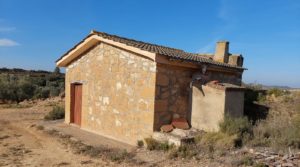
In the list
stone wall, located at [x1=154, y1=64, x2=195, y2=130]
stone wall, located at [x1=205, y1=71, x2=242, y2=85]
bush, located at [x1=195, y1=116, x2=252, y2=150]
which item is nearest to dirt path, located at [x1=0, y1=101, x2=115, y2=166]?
stone wall, located at [x1=154, y1=64, x2=195, y2=130]

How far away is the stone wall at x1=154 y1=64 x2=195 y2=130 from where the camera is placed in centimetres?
836

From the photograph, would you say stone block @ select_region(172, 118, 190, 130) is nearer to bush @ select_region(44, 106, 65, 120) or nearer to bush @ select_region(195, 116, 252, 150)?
bush @ select_region(195, 116, 252, 150)

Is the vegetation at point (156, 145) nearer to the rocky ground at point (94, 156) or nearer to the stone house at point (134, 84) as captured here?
the rocky ground at point (94, 156)

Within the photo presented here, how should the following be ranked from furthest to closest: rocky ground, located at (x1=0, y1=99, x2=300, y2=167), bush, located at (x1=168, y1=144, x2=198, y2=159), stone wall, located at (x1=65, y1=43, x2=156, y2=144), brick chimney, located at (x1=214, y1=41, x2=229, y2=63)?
1. brick chimney, located at (x1=214, y1=41, x2=229, y2=63)
2. stone wall, located at (x1=65, y1=43, x2=156, y2=144)
3. bush, located at (x1=168, y1=144, x2=198, y2=159)
4. rocky ground, located at (x1=0, y1=99, x2=300, y2=167)

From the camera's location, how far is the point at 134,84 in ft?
29.5

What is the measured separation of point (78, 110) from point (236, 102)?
6.62 meters

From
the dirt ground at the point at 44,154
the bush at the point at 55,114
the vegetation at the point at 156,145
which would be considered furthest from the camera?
the bush at the point at 55,114

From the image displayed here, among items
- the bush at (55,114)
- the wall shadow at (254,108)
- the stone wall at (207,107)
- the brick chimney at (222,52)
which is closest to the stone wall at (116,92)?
the stone wall at (207,107)

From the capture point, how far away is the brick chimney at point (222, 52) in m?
13.0

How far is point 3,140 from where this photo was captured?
9.00 metres

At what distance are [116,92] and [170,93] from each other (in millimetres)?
2035

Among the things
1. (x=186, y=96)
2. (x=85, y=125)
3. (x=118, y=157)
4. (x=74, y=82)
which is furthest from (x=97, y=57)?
(x=118, y=157)

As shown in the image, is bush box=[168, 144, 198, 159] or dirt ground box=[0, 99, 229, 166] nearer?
dirt ground box=[0, 99, 229, 166]

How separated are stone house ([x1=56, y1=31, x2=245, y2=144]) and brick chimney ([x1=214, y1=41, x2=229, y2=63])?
143 cm
